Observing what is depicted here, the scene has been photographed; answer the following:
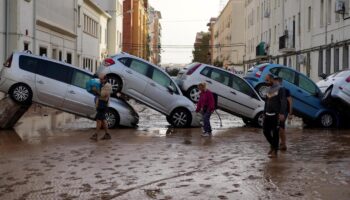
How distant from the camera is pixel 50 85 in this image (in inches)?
Answer: 681

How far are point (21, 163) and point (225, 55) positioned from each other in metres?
93.5

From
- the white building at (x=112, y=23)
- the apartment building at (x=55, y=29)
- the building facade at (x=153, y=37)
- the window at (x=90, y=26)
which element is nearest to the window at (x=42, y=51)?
the apartment building at (x=55, y=29)

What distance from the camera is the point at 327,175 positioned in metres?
9.89

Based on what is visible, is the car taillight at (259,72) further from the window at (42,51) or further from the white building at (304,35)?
the window at (42,51)

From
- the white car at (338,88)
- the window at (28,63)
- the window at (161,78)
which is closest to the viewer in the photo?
the window at (28,63)

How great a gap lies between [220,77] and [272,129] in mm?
7267

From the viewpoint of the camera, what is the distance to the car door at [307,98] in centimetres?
2014

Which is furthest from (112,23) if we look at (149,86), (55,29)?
(149,86)

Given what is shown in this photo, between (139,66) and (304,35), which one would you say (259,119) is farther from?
(304,35)

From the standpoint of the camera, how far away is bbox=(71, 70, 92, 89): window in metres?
17.7

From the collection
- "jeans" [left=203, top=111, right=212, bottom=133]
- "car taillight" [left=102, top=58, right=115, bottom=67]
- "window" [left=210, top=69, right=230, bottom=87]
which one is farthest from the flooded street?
"window" [left=210, top=69, right=230, bottom=87]

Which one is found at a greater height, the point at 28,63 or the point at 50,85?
the point at 28,63

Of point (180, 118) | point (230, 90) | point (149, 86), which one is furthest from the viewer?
point (230, 90)

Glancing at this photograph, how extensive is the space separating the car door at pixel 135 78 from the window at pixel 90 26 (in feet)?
95.5
